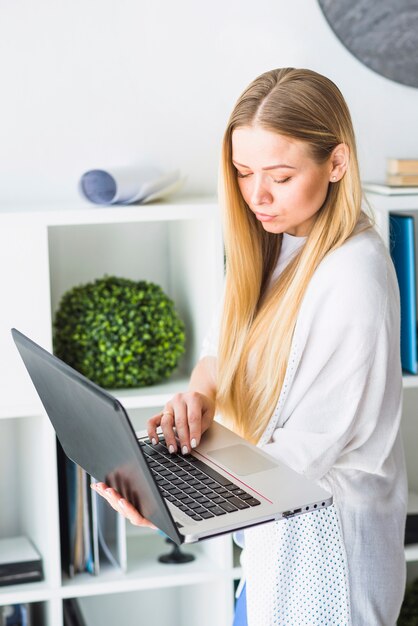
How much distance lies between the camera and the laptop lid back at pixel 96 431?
107 centimetres

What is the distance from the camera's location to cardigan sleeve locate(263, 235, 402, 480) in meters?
1.38

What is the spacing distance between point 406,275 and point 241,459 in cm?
91

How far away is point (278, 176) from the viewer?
1.44m

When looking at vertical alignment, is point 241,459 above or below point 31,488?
above

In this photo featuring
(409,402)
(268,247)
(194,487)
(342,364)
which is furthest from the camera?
(409,402)

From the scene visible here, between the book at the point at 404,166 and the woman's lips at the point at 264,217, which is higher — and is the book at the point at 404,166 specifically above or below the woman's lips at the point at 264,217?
above

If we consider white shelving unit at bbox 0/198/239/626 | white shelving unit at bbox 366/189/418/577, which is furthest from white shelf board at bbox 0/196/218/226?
white shelving unit at bbox 366/189/418/577

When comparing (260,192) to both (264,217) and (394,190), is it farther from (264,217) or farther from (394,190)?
(394,190)

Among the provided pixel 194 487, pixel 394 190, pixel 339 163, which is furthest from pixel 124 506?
pixel 394 190

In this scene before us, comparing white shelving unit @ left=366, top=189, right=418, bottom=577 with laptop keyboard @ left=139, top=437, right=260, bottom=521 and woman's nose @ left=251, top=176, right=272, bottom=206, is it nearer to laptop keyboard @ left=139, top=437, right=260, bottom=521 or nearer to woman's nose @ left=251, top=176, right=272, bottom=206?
woman's nose @ left=251, top=176, right=272, bottom=206

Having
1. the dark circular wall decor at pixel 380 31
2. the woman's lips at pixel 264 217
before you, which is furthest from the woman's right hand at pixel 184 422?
the dark circular wall decor at pixel 380 31

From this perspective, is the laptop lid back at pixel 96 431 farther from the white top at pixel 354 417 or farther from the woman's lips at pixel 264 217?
the woman's lips at pixel 264 217

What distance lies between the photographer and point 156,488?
1.07 m

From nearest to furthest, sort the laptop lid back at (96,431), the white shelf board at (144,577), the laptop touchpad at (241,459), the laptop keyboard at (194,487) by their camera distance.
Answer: the laptop lid back at (96,431)
the laptop keyboard at (194,487)
the laptop touchpad at (241,459)
the white shelf board at (144,577)
